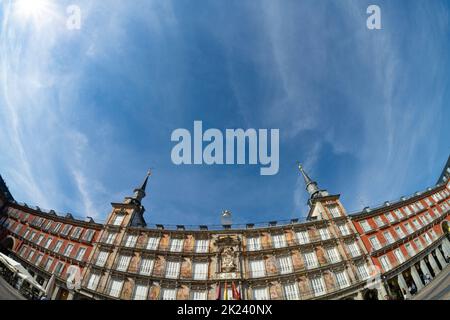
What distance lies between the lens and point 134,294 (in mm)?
26109

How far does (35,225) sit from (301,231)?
135ft

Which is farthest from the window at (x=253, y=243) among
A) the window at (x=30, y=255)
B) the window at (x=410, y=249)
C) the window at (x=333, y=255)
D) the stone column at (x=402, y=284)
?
the window at (x=30, y=255)

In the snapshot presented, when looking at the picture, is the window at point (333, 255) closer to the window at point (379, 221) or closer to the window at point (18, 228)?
the window at point (379, 221)

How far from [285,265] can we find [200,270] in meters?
11.5

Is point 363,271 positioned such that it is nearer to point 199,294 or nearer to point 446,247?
point 446,247

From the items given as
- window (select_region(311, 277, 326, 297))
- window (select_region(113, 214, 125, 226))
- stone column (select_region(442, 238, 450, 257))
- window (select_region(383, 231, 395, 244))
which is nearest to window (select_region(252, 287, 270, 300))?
window (select_region(311, 277, 326, 297))

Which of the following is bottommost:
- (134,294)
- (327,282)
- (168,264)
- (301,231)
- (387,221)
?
(134,294)

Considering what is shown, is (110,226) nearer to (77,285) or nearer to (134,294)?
(77,285)

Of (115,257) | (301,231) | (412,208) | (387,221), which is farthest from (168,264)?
(412,208)

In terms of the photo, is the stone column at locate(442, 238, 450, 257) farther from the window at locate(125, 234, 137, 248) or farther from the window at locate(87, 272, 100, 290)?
the window at locate(87, 272, 100, 290)

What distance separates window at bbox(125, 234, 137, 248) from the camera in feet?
100

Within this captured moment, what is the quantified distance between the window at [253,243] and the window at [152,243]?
13491 mm

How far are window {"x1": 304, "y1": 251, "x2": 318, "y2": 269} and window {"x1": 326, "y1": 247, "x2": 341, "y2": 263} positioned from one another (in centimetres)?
194
